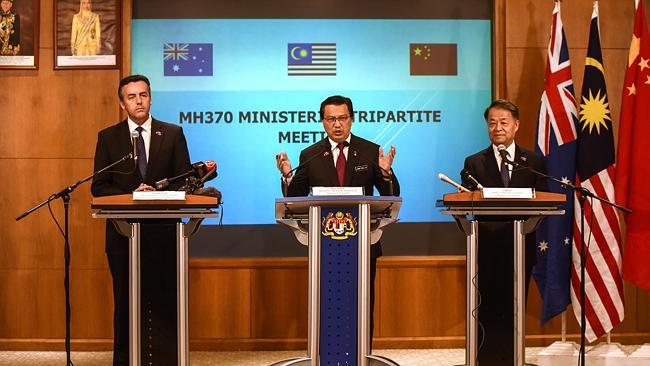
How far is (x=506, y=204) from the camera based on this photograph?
3.71 meters

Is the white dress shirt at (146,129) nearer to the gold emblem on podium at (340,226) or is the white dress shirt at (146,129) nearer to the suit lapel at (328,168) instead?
the suit lapel at (328,168)

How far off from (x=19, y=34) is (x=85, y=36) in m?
0.49

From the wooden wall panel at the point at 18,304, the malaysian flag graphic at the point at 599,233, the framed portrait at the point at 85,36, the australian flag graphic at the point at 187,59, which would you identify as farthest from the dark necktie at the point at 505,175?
the wooden wall panel at the point at 18,304

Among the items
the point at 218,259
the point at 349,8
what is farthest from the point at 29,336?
the point at 349,8

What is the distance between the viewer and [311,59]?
5715 mm

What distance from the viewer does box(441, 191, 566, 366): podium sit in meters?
3.71

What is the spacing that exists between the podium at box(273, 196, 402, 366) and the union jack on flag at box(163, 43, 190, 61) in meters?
2.39

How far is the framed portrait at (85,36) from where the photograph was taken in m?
5.46

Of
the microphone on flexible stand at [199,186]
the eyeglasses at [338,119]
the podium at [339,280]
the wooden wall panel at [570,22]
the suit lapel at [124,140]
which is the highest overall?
the wooden wall panel at [570,22]

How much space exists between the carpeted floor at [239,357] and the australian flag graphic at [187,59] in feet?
7.06

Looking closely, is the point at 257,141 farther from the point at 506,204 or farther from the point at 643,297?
the point at 643,297

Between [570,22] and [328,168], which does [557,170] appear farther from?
[328,168]

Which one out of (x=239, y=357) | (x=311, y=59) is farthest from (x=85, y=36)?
(x=239, y=357)

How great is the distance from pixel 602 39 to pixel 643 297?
6.54 feet
